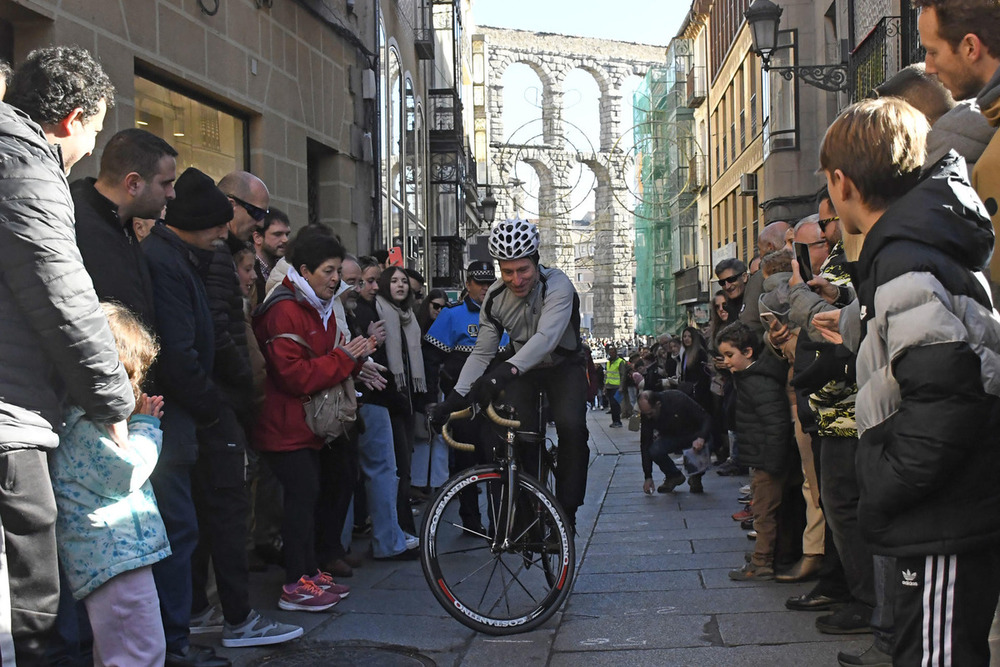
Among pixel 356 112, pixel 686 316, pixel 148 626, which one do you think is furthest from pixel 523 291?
pixel 686 316

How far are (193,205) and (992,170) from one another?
3.22m

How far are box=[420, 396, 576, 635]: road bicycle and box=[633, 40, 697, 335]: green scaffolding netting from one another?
33.2m

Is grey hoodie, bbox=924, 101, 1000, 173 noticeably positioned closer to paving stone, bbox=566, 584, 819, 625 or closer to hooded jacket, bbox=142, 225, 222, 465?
paving stone, bbox=566, 584, 819, 625

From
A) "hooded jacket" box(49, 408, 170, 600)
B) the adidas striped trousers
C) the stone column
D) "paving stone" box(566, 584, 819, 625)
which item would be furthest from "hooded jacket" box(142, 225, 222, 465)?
the stone column

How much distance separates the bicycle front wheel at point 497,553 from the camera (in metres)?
5.21

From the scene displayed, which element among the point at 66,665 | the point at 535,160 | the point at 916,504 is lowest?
the point at 66,665

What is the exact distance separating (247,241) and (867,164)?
3.90 metres

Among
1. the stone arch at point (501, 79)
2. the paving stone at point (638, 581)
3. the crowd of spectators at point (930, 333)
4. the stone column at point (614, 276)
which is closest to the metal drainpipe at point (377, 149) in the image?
the paving stone at point (638, 581)

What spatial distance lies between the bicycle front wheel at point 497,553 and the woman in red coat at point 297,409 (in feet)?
2.56

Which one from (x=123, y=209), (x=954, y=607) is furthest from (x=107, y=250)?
(x=954, y=607)

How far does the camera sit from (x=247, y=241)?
619 cm

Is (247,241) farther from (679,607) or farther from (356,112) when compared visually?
(356,112)

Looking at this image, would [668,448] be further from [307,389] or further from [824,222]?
[307,389]

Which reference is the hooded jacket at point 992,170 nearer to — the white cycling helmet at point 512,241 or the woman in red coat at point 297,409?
the white cycling helmet at point 512,241
